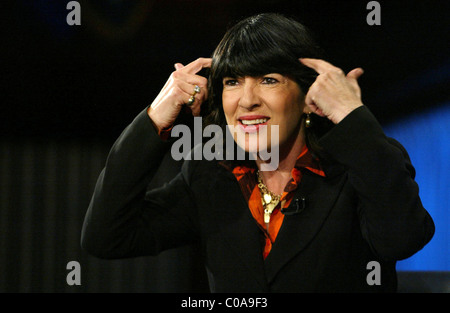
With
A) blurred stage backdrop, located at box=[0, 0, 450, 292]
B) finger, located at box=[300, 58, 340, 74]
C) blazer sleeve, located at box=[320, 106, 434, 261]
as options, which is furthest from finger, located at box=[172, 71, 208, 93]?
blurred stage backdrop, located at box=[0, 0, 450, 292]

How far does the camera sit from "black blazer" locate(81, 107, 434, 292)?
115 cm

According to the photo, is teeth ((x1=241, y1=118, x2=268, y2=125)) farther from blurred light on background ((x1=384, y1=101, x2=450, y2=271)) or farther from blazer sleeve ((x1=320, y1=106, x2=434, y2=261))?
blurred light on background ((x1=384, y1=101, x2=450, y2=271))

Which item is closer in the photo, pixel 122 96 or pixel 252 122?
pixel 252 122

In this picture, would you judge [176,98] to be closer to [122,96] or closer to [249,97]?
[249,97]

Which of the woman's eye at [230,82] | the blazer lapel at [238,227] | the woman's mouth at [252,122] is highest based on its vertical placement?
the woman's eye at [230,82]

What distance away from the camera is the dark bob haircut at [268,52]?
131 centimetres

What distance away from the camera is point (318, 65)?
1.23 meters

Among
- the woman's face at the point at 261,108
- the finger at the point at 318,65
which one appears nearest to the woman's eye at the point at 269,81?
the woman's face at the point at 261,108

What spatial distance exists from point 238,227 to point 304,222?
0.65ft

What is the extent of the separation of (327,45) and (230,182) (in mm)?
1419

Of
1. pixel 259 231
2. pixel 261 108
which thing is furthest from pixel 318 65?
pixel 259 231

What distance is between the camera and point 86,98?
3.28 metres

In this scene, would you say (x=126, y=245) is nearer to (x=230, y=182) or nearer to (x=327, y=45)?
(x=230, y=182)

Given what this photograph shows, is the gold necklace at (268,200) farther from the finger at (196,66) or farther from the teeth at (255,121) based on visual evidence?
the finger at (196,66)
